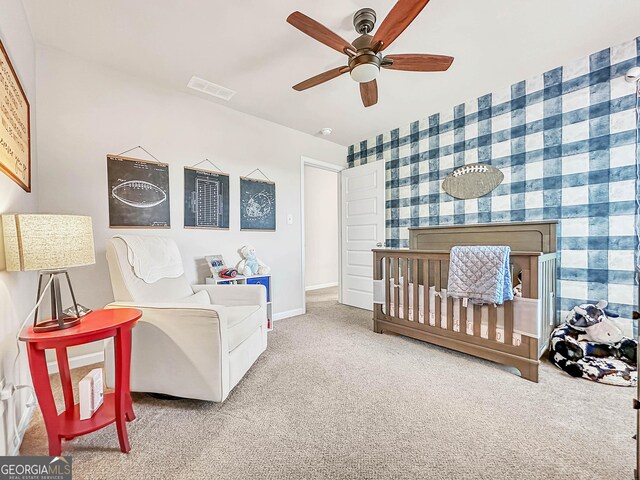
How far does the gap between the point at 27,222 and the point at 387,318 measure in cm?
271

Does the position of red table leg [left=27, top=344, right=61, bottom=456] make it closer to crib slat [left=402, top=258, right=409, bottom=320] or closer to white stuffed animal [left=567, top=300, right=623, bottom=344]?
crib slat [left=402, top=258, right=409, bottom=320]

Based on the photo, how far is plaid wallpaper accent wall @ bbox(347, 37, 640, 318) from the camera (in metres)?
2.10

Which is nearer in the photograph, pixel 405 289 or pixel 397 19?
pixel 397 19

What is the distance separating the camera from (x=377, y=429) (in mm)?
1408

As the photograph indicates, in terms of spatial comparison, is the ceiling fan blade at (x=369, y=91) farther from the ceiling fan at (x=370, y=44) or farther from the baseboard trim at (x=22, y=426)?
the baseboard trim at (x=22, y=426)

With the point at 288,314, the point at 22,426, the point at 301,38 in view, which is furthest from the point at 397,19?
the point at 288,314

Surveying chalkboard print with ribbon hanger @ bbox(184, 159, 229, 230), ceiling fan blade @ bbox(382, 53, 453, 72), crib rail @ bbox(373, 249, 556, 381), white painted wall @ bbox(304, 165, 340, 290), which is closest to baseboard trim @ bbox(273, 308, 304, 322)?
crib rail @ bbox(373, 249, 556, 381)

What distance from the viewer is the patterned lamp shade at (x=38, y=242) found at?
114 cm

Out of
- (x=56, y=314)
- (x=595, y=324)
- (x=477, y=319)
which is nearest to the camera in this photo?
(x=56, y=314)

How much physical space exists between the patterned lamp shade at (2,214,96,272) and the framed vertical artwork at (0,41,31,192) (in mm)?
307

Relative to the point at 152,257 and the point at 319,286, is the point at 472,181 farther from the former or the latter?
the point at 319,286

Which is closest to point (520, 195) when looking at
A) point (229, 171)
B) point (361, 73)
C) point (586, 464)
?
point (361, 73)

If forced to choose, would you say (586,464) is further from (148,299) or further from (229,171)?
(229,171)

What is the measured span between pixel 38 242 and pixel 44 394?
642 millimetres
